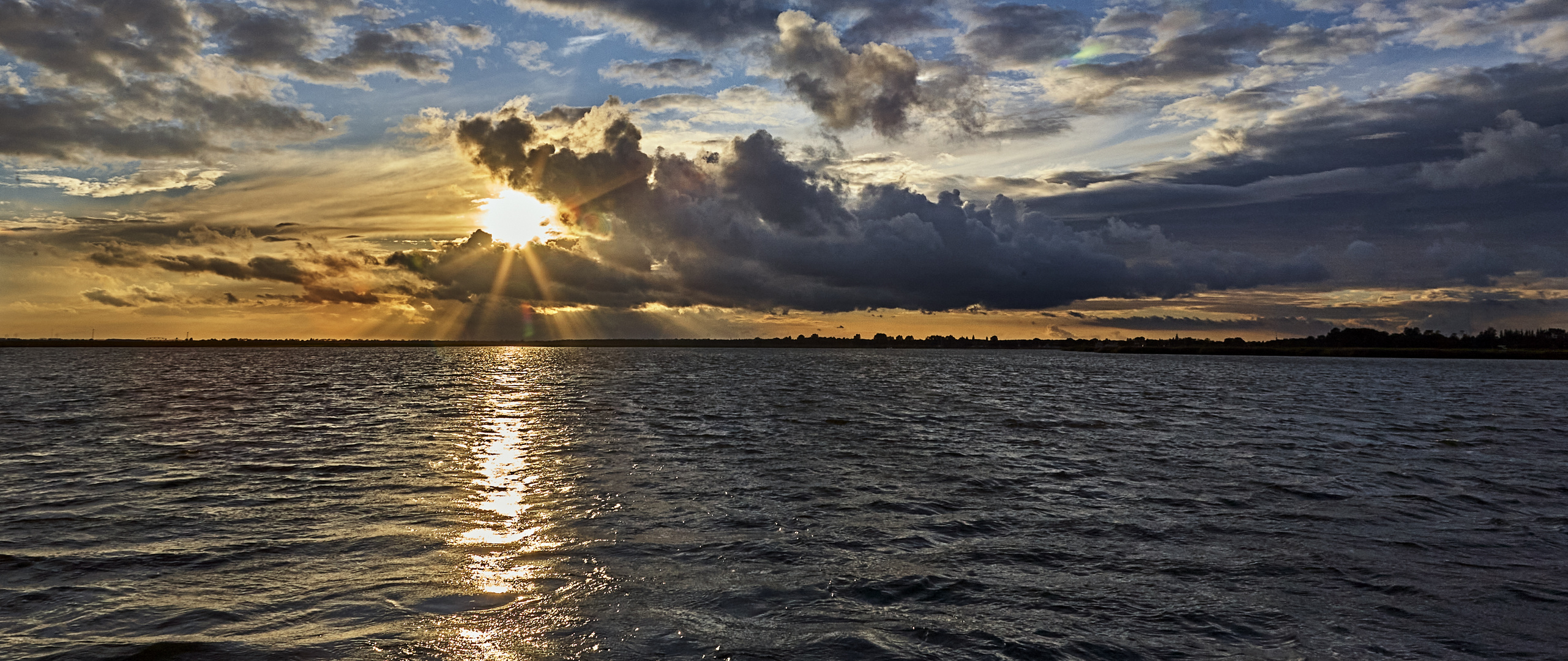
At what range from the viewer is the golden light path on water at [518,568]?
11320mm

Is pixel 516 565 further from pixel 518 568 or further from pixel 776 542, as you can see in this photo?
pixel 776 542

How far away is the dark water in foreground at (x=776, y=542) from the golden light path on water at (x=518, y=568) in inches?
3.1

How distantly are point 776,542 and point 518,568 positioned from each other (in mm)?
5178

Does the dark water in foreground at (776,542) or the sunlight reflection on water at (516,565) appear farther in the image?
the dark water in foreground at (776,542)

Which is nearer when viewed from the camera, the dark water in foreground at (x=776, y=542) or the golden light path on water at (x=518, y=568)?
the golden light path on water at (x=518, y=568)

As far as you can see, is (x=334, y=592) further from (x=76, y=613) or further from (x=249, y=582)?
(x=76, y=613)

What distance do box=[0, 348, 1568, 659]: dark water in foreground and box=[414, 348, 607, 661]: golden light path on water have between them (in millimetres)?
79

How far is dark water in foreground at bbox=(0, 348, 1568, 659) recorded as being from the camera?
1181cm

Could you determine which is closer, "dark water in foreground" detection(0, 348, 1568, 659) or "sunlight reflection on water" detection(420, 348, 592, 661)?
"sunlight reflection on water" detection(420, 348, 592, 661)

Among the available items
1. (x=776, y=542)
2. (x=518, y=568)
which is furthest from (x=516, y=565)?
(x=776, y=542)

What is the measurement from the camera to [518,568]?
15.3 m

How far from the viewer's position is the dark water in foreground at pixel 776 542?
11812mm

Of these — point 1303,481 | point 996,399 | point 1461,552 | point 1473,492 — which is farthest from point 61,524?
point 996,399

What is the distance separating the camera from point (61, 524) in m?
18.5
